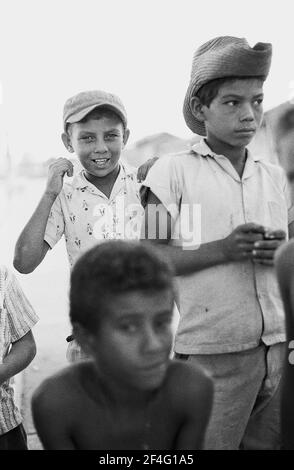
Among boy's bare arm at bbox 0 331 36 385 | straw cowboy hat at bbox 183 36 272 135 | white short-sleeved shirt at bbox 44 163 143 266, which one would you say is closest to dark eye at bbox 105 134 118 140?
white short-sleeved shirt at bbox 44 163 143 266

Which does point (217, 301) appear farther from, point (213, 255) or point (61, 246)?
point (61, 246)

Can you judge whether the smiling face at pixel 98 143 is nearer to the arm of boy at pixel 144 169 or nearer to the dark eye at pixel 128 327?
the arm of boy at pixel 144 169

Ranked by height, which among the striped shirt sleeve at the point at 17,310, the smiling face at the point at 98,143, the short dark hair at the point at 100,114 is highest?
the short dark hair at the point at 100,114

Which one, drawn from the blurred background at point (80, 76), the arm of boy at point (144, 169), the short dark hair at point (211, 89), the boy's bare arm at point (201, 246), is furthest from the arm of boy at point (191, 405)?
the short dark hair at point (211, 89)

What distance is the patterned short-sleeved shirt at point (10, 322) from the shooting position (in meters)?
1.54

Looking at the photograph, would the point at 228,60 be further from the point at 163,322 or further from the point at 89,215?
the point at 163,322

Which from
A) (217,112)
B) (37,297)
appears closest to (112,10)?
(217,112)

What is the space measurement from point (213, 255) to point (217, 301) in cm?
11

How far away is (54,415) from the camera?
122cm

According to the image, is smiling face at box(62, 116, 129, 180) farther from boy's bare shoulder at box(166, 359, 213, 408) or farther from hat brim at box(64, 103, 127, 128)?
boy's bare shoulder at box(166, 359, 213, 408)

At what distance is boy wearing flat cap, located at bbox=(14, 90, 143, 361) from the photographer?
5.09 ft

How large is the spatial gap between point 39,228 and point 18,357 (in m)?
0.31

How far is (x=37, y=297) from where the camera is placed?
159cm

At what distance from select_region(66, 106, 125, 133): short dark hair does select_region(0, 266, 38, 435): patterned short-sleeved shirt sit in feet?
1.31
